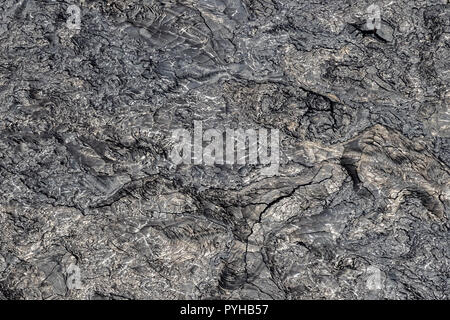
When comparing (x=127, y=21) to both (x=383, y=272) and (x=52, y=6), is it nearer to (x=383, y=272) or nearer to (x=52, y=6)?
(x=52, y=6)

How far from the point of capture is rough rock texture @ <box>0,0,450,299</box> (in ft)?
7.40

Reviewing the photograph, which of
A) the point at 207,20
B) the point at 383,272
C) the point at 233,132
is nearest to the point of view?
the point at 383,272

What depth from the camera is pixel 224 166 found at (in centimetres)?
236

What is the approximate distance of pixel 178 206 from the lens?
2326mm

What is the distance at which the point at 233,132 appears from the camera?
239 cm

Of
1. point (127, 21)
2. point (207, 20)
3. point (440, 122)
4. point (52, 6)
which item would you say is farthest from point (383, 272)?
point (52, 6)

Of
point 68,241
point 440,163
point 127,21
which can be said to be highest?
point 127,21

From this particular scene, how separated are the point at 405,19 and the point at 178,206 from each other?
4.17 feet

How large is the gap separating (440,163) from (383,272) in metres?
0.51

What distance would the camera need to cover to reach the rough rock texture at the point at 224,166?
2256mm

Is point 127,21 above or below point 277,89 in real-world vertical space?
above

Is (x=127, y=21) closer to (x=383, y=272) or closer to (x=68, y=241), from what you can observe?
(x=68, y=241)

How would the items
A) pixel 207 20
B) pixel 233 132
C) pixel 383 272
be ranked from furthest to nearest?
pixel 207 20 < pixel 233 132 < pixel 383 272
